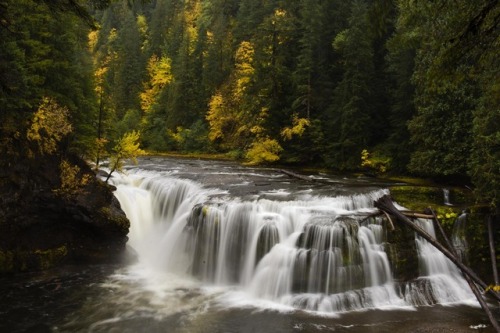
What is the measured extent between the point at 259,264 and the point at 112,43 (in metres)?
74.6

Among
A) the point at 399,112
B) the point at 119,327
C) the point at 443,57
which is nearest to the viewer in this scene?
the point at 443,57

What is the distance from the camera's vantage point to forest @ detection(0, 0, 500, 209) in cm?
770

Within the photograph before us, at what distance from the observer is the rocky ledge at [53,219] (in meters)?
14.5

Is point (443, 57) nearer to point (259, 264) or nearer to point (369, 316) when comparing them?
point (369, 316)

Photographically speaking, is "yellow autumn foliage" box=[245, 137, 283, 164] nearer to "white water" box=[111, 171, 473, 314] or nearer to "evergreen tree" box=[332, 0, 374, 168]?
"evergreen tree" box=[332, 0, 374, 168]

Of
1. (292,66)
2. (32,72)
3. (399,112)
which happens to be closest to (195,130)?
(292,66)

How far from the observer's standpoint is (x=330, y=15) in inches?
1205

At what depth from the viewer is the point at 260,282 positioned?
43.0ft

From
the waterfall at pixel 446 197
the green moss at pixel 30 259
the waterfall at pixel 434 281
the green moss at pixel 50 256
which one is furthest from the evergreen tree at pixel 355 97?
the green moss at pixel 30 259

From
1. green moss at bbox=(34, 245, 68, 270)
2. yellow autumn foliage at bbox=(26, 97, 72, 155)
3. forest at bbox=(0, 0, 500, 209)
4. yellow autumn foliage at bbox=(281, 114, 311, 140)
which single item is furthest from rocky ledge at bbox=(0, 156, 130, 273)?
yellow autumn foliage at bbox=(281, 114, 311, 140)

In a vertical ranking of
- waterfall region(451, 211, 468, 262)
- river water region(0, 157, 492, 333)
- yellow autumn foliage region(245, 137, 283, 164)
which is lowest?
river water region(0, 157, 492, 333)

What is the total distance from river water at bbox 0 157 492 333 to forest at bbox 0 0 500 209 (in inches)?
175

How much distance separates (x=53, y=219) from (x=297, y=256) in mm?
9860

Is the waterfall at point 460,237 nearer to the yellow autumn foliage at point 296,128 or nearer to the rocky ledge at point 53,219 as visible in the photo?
the rocky ledge at point 53,219
